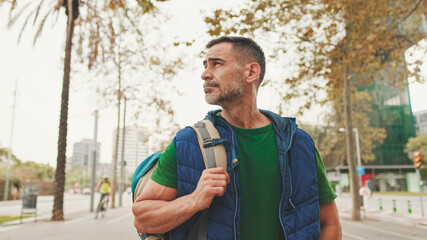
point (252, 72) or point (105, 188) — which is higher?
point (252, 72)

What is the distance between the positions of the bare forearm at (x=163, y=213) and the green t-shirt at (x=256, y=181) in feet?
0.35

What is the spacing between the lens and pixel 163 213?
1556mm

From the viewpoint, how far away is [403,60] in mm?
12617

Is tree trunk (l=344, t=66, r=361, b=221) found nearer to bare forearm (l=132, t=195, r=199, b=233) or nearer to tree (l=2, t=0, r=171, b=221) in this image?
tree (l=2, t=0, r=171, b=221)

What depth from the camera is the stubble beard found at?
1.88 m

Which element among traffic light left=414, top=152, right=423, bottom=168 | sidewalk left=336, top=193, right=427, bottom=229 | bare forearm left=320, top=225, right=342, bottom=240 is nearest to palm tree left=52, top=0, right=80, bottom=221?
sidewalk left=336, top=193, right=427, bottom=229

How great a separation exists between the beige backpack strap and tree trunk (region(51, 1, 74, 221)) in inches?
560

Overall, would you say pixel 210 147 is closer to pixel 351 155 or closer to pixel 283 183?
pixel 283 183

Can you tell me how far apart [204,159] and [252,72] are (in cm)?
60

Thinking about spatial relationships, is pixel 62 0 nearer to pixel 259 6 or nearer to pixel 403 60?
pixel 259 6

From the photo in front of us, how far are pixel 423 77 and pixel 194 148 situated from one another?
42.2 feet

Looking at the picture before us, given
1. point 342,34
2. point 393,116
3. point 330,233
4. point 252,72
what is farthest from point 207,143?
point 393,116

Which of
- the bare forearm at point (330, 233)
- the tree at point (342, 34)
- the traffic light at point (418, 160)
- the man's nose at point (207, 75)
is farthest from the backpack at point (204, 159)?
the traffic light at point (418, 160)

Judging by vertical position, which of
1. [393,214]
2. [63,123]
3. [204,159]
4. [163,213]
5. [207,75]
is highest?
[63,123]
